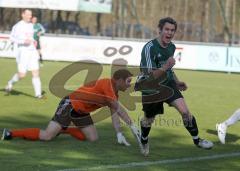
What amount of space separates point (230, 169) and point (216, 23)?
31.4 m

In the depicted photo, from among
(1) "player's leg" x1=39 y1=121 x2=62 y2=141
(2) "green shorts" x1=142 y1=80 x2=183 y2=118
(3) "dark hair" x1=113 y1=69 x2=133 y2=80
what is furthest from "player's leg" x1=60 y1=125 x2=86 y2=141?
(2) "green shorts" x1=142 y1=80 x2=183 y2=118

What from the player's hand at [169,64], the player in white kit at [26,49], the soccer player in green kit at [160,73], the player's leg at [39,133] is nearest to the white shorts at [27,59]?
the player in white kit at [26,49]

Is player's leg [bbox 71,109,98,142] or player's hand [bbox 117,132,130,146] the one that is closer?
player's hand [bbox 117,132,130,146]

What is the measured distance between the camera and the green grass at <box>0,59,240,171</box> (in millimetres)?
9852

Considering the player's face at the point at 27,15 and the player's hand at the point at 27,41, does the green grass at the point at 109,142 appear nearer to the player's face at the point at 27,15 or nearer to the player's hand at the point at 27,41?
the player's hand at the point at 27,41

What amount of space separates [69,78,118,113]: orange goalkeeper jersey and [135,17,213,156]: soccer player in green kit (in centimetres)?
72

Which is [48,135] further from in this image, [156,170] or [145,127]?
[156,170]

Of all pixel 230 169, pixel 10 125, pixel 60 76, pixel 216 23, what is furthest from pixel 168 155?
pixel 216 23

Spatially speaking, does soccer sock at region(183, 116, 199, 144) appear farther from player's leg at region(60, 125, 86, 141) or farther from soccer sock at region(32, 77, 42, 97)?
soccer sock at region(32, 77, 42, 97)

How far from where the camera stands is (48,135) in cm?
1152

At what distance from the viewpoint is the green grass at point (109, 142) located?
985cm

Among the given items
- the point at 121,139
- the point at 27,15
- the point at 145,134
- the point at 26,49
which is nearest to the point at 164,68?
the point at 145,134

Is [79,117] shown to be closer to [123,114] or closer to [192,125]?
[123,114]

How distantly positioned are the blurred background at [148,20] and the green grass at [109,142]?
57.7 ft
